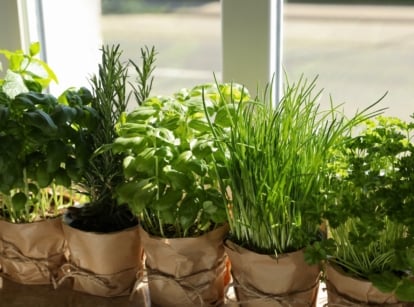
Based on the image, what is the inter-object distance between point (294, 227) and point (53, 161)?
391mm

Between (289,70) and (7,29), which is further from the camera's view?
(7,29)

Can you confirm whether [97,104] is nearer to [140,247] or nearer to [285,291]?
[140,247]

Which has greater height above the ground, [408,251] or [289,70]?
[289,70]

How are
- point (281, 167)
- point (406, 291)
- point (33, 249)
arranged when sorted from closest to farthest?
point (406, 291), point (281, 167), point (33, 249)

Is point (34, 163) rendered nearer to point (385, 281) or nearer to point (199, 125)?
point (199, 125)

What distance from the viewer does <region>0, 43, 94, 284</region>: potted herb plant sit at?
1005 millimetres

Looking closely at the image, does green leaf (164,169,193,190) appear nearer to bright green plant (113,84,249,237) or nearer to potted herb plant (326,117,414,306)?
bright green plant (113,84,249,237)

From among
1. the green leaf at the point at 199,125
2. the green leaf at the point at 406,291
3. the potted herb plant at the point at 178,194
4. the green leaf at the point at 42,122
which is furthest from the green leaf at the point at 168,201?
the green leaf at the point at 406,291

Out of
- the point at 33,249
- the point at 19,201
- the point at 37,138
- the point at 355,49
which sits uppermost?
the point at 355,49

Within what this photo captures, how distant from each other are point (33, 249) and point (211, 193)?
37 centimetres

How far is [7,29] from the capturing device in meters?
1.39

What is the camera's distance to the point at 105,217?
1.10 metres

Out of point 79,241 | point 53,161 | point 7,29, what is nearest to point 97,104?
point 53,161

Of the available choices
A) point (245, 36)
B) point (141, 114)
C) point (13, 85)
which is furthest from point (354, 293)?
point (13, 85)
